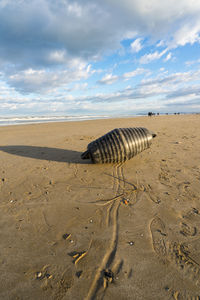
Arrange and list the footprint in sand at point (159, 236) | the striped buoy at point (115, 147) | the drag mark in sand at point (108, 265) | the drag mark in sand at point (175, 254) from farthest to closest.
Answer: the striped buoy at point (115, 147), the footprint in sand at point (159, 236), the drag mark in sand at point (175, 254), the drag mark in sand at point (108, 265)

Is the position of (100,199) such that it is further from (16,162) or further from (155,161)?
(16,162)

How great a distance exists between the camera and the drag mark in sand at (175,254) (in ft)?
7.50

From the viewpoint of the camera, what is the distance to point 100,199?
4.18 metres

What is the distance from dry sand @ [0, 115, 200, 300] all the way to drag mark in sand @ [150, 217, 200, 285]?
0.05 feet

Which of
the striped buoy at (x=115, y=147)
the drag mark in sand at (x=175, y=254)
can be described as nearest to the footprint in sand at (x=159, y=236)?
the drag mark in sand at (x=175, y=254)

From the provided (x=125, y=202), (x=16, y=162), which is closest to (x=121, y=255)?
(x=125, y=202)

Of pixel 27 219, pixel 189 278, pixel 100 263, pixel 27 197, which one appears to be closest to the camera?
pixel 189 278

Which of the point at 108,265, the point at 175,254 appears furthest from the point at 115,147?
the point at 108,265

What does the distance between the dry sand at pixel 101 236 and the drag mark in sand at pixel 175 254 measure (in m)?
0.01

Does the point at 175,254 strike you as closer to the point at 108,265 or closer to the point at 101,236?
the point at 108,265

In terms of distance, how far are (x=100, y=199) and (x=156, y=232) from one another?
1.62m

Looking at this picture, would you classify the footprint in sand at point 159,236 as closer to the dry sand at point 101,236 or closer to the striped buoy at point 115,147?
the dry sand at point 101,236

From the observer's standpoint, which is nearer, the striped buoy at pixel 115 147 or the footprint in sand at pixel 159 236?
the footprint in sand at pixel 159 236

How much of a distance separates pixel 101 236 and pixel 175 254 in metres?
1.29
